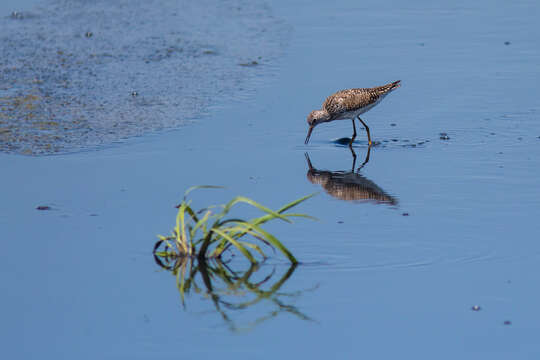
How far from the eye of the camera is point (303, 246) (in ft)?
22.3

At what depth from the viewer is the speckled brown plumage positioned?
9.87 metres

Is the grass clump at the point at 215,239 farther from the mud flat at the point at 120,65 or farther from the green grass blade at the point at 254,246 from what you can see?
the mud flat at the point at 120,65

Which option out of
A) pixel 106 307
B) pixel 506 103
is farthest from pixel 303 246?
pixel 506 103

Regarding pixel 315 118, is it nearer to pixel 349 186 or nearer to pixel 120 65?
pixel 349 186

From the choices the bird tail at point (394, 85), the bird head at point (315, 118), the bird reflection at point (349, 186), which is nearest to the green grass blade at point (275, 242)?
the bird reflection at point (349, 186)

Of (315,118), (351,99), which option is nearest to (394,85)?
(351,99)

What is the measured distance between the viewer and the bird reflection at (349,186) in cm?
795

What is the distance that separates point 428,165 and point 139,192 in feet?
9.57

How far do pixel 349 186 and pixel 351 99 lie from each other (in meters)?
1.89

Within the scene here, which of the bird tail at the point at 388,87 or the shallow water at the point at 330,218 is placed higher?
the bird tail at the point at 388,87

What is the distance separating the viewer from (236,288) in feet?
20.2

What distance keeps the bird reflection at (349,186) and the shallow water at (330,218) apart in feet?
0.34

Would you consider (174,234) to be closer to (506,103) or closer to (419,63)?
(506,103)

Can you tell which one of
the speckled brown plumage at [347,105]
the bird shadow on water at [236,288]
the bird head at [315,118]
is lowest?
the bird shadow on water at [236,288]
